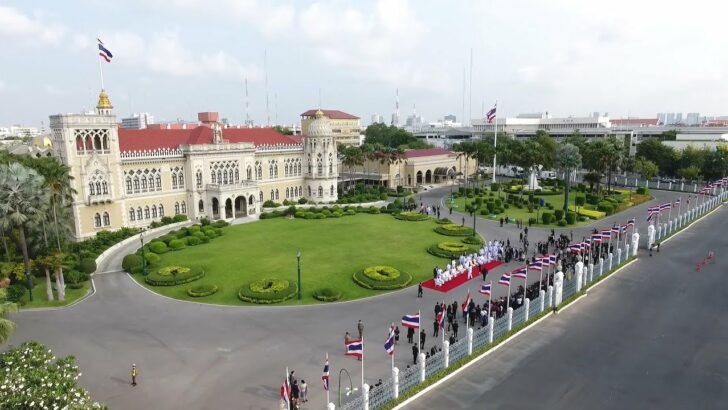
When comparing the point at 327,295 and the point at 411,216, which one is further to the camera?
the point at 411,216

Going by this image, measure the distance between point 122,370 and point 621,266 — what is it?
3724cm

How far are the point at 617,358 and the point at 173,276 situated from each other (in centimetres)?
3104

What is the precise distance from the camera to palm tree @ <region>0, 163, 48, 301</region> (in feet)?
106

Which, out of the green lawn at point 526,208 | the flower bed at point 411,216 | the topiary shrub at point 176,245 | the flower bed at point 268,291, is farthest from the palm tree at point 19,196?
the green lawn at point 526,208

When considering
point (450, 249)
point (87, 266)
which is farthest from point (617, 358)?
point (87, 266)

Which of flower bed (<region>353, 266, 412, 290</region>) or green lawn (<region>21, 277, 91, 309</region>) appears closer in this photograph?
green lawn (<region>21, 277, 91, 309</region>)

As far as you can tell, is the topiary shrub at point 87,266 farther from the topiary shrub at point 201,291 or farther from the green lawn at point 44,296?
the topiary shrub at point 201,291

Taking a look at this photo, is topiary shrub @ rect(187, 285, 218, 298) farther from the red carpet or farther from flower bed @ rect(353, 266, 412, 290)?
the red carpet

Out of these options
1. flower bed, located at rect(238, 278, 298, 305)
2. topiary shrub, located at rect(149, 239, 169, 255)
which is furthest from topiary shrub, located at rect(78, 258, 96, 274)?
flower bed, located at rect(238, 278, 298, 305)

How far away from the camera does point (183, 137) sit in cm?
6275

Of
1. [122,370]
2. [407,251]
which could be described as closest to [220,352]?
[122,370]

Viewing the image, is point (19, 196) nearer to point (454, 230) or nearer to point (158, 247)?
point (158, 247)

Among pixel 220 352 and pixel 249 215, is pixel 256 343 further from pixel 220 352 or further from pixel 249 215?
pixel 249 215

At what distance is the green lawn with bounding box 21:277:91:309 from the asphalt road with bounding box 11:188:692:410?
3.69 ft
